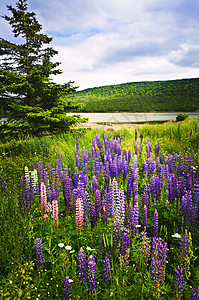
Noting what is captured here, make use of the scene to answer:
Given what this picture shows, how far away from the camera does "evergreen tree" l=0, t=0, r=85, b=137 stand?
10.2 metres

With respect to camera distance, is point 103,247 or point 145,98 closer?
point 103,247

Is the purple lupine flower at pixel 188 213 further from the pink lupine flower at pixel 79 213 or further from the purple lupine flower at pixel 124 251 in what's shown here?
the pink lupine flower at pixel 79 213

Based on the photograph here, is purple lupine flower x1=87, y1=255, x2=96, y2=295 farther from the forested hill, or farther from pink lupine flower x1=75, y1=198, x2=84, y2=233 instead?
the forested hill

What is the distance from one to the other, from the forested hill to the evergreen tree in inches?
475

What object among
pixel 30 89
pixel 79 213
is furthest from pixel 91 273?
pixel 30 89

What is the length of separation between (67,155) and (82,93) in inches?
2464

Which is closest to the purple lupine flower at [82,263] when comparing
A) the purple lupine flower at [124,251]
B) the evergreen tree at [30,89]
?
the purple lupine flower at [124,251]

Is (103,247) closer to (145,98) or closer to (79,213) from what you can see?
(79,213)

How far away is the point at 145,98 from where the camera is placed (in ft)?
181

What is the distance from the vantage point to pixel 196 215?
2.84 meters

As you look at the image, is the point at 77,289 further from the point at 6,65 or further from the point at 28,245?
the point at 6,65

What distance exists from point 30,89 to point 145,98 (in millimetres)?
48214

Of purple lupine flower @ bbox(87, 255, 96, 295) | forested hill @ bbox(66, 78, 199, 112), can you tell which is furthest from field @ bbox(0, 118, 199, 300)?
forested hill @ bbox(66, 78, 199, 112)

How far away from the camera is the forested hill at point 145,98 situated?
1642 inches
